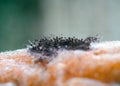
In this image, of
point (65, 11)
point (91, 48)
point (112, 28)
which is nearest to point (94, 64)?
point (91, 48)

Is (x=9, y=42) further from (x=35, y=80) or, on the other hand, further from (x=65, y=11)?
(x=35, y=80)

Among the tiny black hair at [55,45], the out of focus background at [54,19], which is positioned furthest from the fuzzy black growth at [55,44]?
the out of focus background at [54,19]

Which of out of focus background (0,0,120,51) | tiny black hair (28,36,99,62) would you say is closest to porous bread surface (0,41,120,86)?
tiny black hair (28,36,99,62)

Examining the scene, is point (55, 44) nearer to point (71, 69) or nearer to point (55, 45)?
point (55, 45)

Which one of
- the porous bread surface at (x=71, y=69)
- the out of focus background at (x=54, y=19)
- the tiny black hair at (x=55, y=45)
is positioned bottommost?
the porous bread surface at (x=71, y=69)

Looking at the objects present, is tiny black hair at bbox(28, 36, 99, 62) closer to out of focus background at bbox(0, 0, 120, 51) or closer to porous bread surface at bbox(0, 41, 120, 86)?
porous bread surface at bbox(0, 41, 120, 86)

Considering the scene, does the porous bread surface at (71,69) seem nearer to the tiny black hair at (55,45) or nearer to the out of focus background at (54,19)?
the tiny black hair at (55,45)
